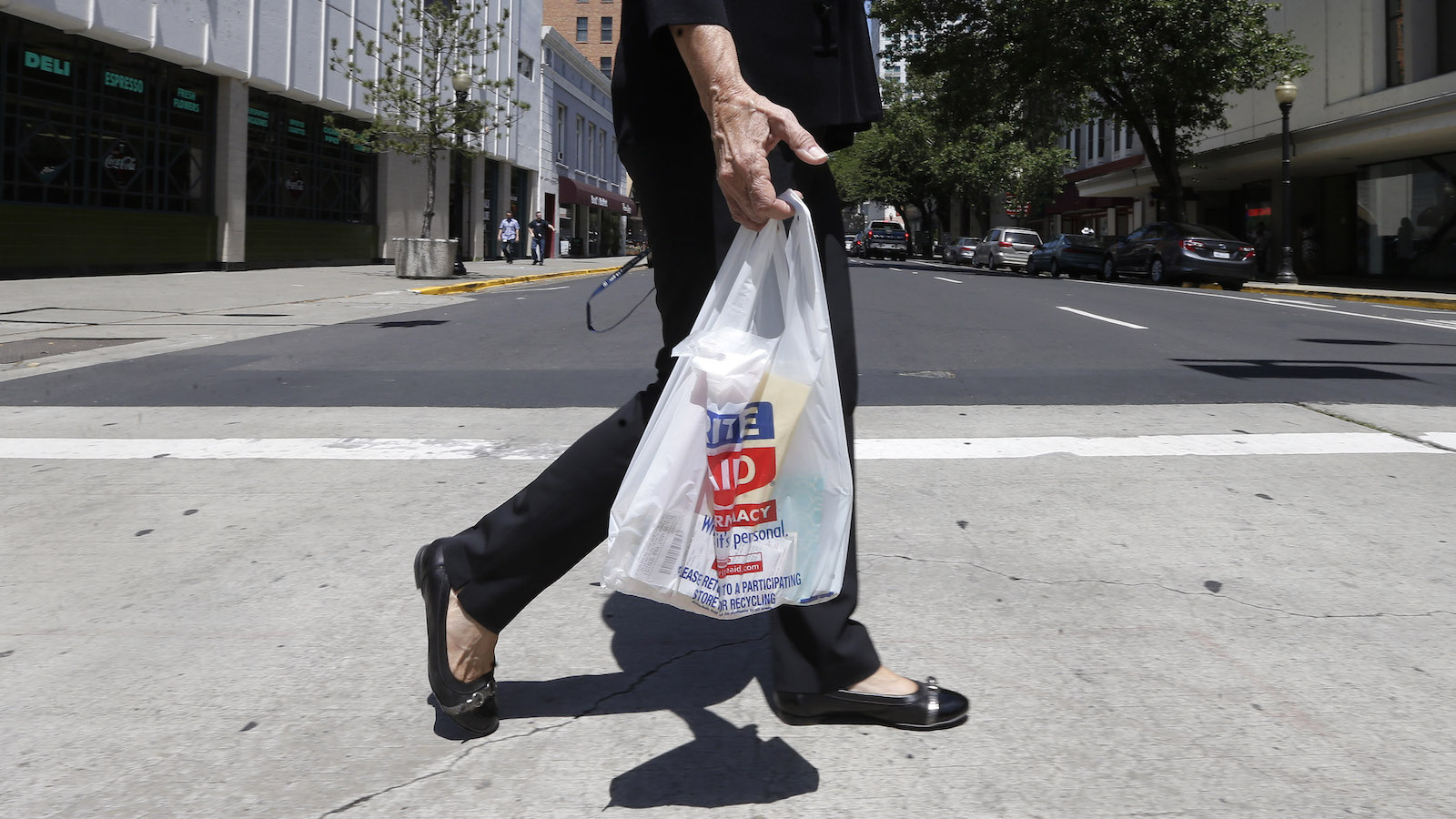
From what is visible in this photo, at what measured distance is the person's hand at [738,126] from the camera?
1.85m

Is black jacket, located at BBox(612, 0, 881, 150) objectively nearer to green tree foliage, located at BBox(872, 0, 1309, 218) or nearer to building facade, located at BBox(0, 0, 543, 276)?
building facade, located at BBox(0, 0, 543, 276)

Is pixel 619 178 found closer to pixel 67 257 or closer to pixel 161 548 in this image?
pixel 67 257

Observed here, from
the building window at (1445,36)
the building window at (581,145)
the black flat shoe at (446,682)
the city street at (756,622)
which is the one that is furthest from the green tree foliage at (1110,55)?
the black flat shoe at (446,682)

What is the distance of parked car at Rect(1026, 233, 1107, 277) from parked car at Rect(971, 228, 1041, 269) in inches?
194

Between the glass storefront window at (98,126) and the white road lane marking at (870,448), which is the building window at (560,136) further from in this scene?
the white road lane marking at (870,448)

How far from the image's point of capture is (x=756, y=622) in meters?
2.79

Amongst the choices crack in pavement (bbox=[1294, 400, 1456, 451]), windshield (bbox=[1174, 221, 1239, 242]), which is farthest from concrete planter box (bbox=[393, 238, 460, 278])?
crack in pavement (bbox=[1294, 400, 1456, 451])

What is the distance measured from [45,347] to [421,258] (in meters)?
12.8

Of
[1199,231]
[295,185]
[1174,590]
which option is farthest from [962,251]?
[1174,590]

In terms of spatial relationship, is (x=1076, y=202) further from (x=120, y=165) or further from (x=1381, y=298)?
(x=120, y=165)

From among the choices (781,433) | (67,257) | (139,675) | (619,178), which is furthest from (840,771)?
(619,178)

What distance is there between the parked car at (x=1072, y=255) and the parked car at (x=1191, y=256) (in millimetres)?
2881

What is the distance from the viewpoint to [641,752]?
81.1 inches

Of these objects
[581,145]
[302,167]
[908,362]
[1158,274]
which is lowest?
[908,362]
